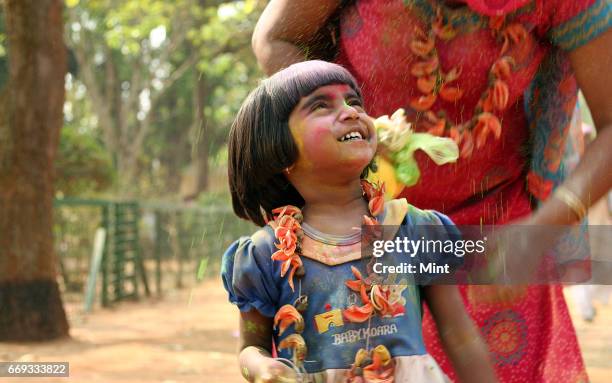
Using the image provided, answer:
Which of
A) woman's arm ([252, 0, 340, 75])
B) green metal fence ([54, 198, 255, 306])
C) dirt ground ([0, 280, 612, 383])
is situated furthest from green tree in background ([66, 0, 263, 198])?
woman's arm ([252, 0, 340, 75])

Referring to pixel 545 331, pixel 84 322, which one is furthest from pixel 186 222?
pixel 545 331

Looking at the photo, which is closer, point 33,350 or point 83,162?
point 33,350

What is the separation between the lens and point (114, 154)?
67.8 ft

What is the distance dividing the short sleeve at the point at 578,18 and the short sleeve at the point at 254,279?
0.87 m

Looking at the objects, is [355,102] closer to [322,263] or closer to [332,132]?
[332,132]

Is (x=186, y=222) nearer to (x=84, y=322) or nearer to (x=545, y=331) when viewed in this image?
(x=84, y=322)

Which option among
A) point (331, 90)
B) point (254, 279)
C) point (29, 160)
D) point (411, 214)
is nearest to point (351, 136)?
point (331, 90)

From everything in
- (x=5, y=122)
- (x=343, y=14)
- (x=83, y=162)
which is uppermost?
(x=83, y=162)

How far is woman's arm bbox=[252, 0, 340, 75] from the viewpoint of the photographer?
7.04ft

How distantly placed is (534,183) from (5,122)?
5677 mm

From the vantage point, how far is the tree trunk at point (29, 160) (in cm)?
703

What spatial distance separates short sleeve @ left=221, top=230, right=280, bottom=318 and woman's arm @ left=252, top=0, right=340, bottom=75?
1.81 feet

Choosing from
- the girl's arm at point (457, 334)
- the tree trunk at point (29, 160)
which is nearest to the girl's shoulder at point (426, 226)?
the girl's arm at point (457, 334)

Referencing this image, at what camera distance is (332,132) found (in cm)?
176
